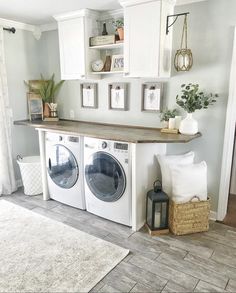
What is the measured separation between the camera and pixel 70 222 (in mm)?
2744

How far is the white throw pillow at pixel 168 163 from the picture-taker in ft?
8.45

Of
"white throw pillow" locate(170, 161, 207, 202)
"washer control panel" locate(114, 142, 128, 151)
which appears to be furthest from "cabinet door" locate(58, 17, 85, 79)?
"white throw pillow" locate(170, 161, 207, 202)

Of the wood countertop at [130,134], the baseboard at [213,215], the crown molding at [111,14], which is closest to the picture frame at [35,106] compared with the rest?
the wood countertop at [130,134]

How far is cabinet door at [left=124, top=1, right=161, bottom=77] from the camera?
2.42 metres

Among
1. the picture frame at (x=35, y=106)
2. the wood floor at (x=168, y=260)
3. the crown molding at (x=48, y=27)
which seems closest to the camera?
the wood floor at (x=168, y=260)

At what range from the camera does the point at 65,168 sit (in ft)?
9.91

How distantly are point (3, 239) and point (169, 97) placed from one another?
7.43 feet

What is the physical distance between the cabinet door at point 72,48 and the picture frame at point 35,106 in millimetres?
686

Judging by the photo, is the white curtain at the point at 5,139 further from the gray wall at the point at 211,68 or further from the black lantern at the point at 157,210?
the gray wall at the point at 211,68

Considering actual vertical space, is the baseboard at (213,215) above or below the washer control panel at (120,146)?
below

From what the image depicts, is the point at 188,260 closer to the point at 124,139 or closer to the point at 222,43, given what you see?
the point at 124,139

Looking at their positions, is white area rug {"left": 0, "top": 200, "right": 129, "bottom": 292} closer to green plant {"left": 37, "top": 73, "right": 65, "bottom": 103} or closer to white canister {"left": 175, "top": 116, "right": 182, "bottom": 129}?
white canister {"left": 175, "top": 116, "right": 182, "bottom": 129}

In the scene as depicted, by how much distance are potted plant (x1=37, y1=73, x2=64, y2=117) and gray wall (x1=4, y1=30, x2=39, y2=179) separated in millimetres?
262

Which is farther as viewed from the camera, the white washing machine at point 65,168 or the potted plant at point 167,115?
the white washing machine at point 65,168
